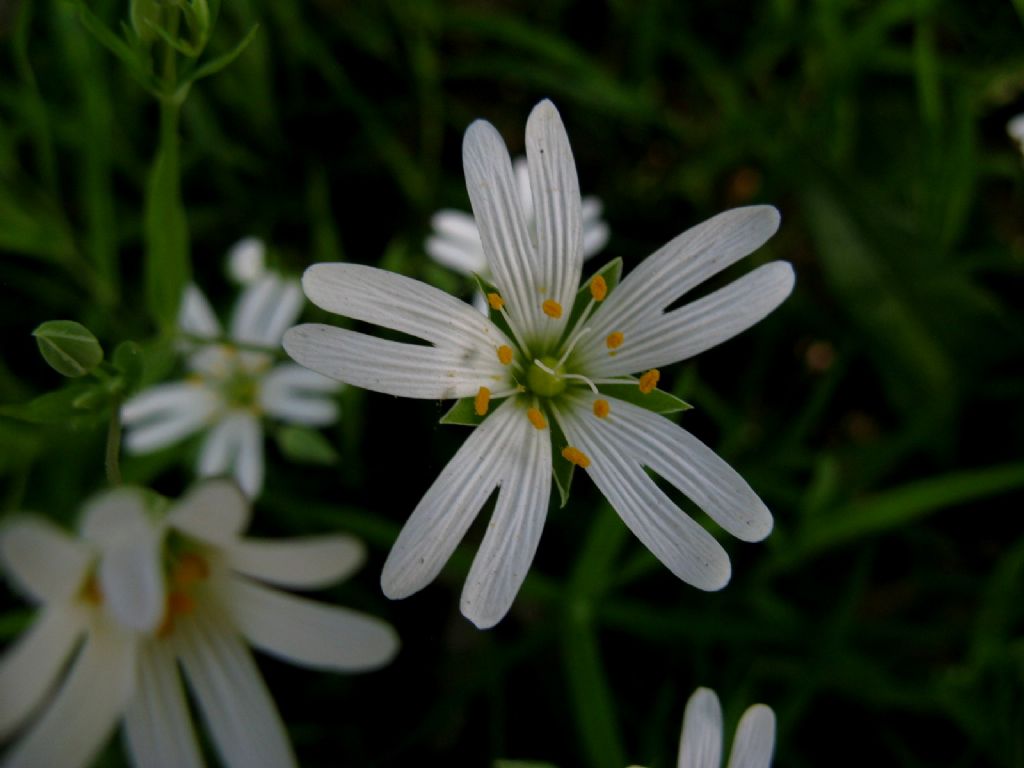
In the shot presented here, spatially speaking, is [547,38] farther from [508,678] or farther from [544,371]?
[508,678]

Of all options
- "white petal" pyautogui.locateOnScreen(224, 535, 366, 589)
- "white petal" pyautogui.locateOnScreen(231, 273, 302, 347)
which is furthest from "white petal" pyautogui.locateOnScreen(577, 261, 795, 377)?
"white petal" pyautogui.locateOnScreen(231, 273, 302, 347)

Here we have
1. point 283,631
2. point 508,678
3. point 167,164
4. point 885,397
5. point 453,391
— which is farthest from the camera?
point 885,397

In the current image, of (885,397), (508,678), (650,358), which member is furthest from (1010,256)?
(508,678)

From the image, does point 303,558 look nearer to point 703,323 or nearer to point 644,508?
point 644,508

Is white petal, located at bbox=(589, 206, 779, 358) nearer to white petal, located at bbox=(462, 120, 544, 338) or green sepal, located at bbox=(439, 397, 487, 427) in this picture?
white petal, located at bbox=(462, 120, 544, 338)

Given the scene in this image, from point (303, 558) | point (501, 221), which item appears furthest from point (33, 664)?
point (501, 221)

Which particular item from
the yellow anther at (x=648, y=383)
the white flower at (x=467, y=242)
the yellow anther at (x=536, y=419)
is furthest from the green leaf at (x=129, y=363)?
the white flower at (x=467, y=242)
